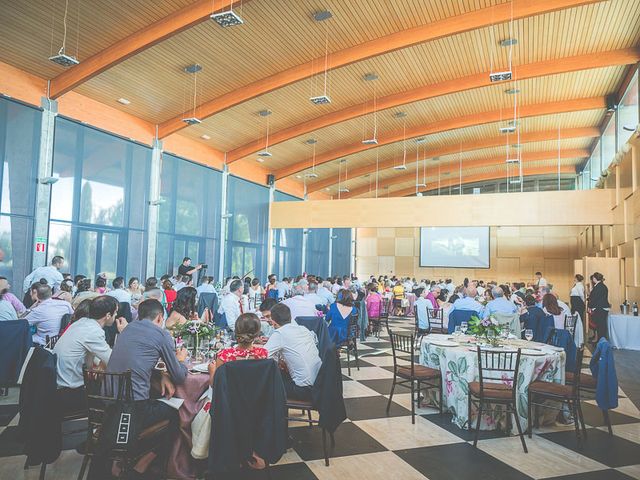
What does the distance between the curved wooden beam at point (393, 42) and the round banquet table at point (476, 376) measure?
18.7 feet

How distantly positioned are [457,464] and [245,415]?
64.6 inches

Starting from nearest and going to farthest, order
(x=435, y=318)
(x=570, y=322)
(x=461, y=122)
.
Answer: (x=570, y=322), (x=435, y=318), (x=461, y=122)

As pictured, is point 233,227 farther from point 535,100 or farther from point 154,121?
point 535,100

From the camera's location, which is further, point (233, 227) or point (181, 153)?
point (233, 227)

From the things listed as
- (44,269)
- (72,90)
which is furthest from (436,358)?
(72,90)

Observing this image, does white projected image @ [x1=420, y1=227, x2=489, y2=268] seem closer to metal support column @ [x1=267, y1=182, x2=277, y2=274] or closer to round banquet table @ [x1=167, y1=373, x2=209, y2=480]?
metal support column @ [x1=267, y1=182, x2=277, y2=274]

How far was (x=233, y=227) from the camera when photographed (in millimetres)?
14219

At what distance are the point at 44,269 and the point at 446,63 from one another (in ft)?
28.5

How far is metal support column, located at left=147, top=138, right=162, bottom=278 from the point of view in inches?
429

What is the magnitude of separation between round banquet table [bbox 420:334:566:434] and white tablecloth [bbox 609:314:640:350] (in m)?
5.24

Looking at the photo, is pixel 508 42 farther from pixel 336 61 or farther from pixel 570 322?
pixel 570 322

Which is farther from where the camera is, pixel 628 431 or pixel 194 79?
pixel 194 79

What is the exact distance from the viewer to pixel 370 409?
453 centimetres

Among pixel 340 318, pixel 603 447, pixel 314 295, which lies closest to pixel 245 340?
pixel 603 447
